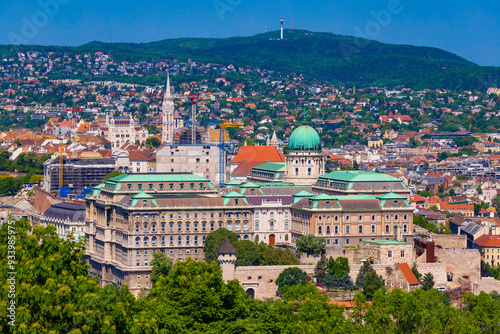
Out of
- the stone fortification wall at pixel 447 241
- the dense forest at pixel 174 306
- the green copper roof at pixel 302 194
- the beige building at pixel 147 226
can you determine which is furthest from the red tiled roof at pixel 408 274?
the green copper roof at pixel 302 194

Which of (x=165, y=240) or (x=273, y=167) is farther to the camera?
(x=273, y=167)

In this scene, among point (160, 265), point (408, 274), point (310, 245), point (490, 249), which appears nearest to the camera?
point (408, 274)

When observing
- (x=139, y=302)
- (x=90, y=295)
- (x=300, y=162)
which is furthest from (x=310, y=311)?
(x=300, y=162)

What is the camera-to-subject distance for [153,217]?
115500 millimetres

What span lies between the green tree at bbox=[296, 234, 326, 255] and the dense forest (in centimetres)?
1464

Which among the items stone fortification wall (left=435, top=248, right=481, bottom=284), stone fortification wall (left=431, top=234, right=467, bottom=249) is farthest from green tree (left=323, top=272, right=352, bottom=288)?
stone fortification wall (left=431, top=234, right=467, bottom=249)

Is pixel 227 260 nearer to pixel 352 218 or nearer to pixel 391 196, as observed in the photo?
pixel 352 218

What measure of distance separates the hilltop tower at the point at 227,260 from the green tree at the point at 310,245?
10147 millimetres

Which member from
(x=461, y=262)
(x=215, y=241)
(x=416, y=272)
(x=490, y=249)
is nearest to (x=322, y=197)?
(x=215, y=241)

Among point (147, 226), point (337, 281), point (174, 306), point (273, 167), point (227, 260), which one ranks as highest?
point (273, 167)

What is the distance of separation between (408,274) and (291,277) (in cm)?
994

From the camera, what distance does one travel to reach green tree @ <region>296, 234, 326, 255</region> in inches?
4412

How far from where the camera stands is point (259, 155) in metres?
178

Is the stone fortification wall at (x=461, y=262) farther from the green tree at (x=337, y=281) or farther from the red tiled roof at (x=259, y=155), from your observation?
the red tiled roof at (x=259, y=155)
